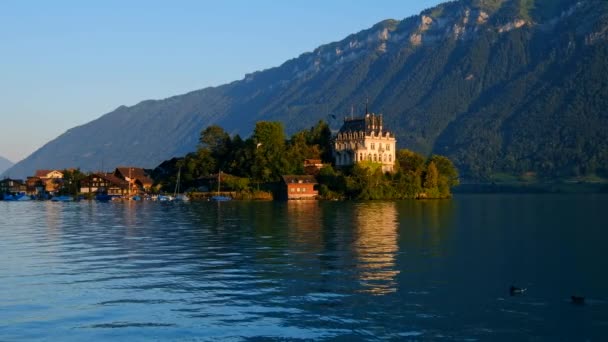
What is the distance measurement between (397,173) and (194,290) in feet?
457

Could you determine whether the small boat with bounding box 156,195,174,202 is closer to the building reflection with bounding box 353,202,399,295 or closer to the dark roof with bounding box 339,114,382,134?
the dark roof with bounding box 339,114,382,134

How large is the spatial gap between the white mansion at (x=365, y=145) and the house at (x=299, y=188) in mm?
19633

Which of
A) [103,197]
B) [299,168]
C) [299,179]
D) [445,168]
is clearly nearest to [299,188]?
[299,179]

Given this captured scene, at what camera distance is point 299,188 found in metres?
164

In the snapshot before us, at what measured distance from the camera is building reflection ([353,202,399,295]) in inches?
1553

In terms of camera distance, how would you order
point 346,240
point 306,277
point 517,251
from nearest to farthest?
point 306,277, point 517,251, point 346,240

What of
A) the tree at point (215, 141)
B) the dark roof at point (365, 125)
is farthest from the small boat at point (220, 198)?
the dark roof at point (365, 125)

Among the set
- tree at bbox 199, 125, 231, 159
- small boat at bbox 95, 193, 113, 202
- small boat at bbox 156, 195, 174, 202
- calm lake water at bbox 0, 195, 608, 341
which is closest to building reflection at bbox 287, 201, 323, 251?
calm lake water at bbox 0, 195, 608, 341

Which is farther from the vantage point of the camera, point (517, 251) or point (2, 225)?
point (2, 225)

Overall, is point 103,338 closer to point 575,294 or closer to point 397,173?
point 575,294

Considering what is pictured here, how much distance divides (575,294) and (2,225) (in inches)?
2765

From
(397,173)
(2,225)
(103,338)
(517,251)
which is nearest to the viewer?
(103,338)

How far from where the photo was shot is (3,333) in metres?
28.9

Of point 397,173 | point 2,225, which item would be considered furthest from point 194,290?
point 397,173
